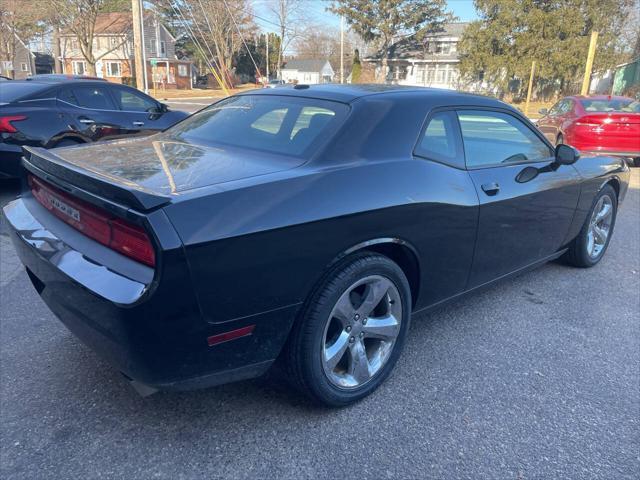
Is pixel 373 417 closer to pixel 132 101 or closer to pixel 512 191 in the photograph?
pixel 512 191

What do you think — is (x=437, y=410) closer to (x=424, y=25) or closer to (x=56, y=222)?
(x=56, y=222)

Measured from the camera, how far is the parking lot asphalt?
83.3 inches

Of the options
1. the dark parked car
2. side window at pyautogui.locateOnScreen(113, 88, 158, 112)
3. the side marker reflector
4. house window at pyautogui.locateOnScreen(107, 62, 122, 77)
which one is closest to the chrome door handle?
the side marker reflector

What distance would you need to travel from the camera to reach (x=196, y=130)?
10.7 feet

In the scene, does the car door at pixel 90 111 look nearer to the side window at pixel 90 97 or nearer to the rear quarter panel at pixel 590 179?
the side window at pixel 90 97

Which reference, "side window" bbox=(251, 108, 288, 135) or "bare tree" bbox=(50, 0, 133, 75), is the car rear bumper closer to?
"side window" bbox=(251, 108, 288, 135)

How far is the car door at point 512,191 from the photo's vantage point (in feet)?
10.0

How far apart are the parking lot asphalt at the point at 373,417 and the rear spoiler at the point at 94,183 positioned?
1061 mm

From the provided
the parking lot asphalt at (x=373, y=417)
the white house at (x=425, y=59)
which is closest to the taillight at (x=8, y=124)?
the parking lot asphalt at (x=373, y=417)

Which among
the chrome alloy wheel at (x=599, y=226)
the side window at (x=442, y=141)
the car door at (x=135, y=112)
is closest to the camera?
the side window at (x=442, y=141)

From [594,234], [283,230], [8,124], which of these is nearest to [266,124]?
[283,230]

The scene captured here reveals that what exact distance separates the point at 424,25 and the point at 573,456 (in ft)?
173

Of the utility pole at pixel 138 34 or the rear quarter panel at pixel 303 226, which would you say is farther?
the utility pole at pixel 138 34

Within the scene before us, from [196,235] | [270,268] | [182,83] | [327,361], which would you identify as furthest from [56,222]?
[182,83]
